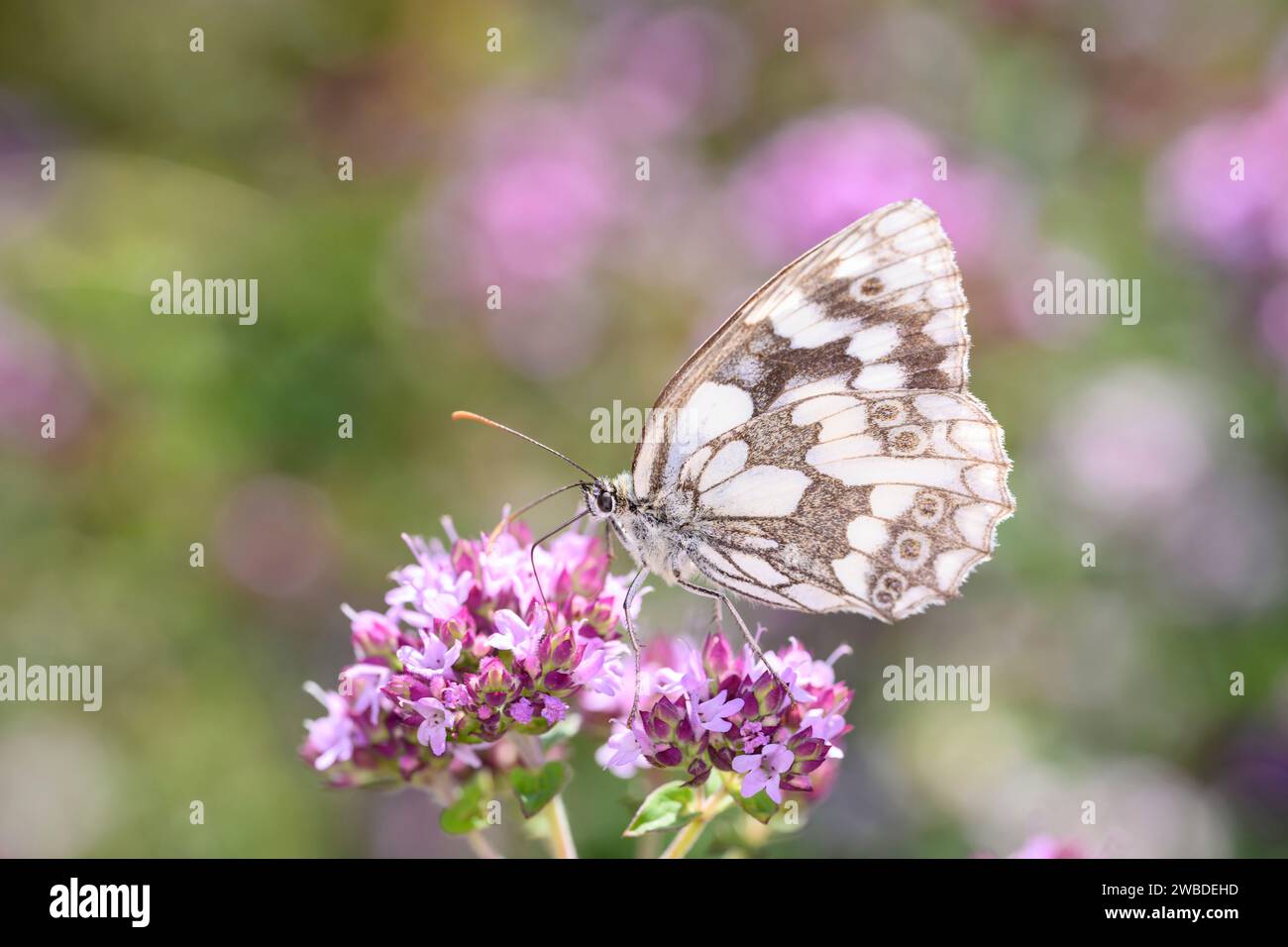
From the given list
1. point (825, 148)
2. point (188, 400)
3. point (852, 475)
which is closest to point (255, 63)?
point (188, 400)

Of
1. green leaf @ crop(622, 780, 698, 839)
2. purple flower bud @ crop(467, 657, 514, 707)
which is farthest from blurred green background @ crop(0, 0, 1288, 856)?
purple flower bud @ crop(467, 657, 514, 707)

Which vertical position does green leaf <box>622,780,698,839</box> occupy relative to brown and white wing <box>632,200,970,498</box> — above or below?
below

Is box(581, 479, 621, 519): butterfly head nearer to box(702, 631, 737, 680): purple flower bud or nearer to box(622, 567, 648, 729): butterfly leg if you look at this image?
box(622, 567, 648, 729): butterfly leg

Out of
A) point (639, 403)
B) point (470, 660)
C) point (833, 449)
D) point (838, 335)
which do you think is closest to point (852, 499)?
point (833, 449)

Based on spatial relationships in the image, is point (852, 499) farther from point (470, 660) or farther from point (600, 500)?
point (470, 660)

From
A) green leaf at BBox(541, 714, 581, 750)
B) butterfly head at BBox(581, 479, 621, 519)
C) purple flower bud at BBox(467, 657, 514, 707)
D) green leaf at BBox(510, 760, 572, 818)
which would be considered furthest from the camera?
butterfly head at BBox(581, 479, 621, 519)

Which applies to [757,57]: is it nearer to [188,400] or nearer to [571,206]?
[571,206]
